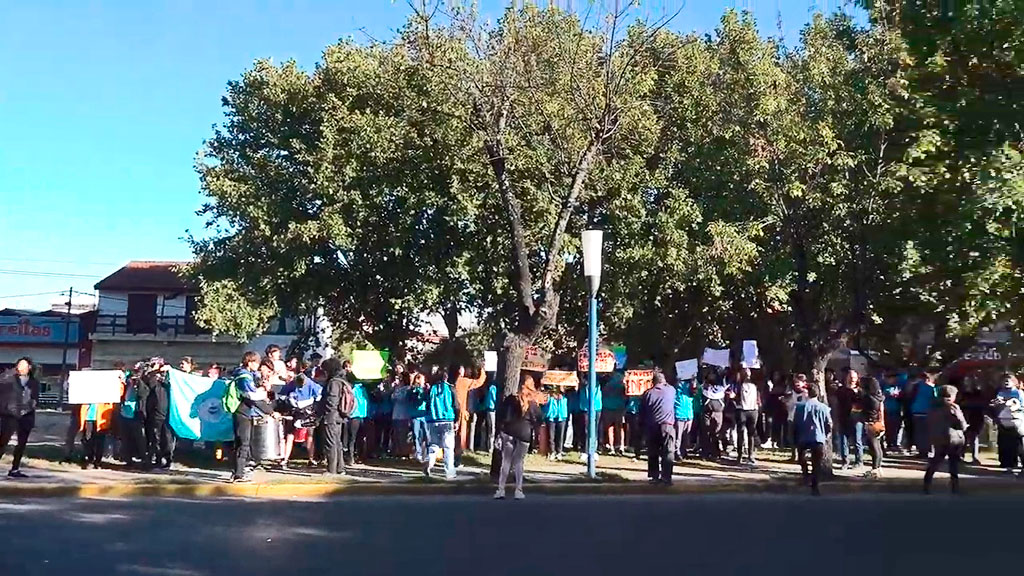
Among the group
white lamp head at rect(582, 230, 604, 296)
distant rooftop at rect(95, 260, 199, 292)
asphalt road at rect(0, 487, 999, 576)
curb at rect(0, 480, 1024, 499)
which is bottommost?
asphalt road at rect(0, 487, 999, 576)

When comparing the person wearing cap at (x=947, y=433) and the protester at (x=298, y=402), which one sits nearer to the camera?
the person wearing cap at (x=947, y=433)

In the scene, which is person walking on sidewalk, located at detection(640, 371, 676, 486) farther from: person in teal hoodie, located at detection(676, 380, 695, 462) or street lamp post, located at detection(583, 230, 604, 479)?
person in teal hoodie, located at detection(676, 380, 695, 462)

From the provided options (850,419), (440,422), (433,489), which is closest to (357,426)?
(440,422)

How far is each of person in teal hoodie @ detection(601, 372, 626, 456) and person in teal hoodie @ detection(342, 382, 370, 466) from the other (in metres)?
5.02

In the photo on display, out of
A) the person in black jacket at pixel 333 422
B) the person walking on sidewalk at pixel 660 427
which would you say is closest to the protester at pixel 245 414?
the person in black jacket at pixel 333 422

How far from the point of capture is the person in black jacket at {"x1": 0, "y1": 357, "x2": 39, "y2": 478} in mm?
14883

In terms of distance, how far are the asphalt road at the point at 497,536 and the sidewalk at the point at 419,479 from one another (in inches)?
25.7

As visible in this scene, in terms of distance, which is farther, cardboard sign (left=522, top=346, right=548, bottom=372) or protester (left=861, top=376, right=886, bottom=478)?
cardboard sign (left=522, top=346, right=548, bottom=372)

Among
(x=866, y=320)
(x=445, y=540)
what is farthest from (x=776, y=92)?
(x=445, y=540)

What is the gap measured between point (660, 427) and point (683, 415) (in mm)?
3236

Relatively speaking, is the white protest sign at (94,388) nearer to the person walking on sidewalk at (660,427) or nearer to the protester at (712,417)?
the person walking on sidewalk at (660,427)

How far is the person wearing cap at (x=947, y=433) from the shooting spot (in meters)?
15.6

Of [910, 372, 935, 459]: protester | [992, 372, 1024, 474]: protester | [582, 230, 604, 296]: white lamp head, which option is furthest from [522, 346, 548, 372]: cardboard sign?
[992, 372, 1024, 474]: protester

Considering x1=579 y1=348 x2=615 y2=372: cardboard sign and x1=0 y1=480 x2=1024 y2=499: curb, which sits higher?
x1=579 y1=348 x2=615 y2=372: cardboard sign
